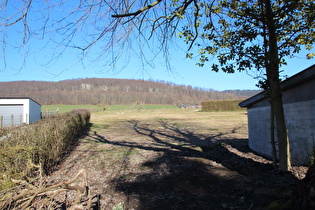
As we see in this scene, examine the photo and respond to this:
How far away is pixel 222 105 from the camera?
50844 mm

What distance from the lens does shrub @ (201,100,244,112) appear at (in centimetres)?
4912

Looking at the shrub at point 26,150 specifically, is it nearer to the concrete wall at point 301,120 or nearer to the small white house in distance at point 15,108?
the concrete wall at point 301,120

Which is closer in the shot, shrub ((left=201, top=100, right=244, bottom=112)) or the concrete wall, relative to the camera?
the concrete wall

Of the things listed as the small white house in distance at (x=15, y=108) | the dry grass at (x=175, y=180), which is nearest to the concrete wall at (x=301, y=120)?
the dry grass at (x=175, y=180)

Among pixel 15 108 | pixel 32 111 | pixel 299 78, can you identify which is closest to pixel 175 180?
pixel 299 78

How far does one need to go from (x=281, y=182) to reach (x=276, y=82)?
200 cm

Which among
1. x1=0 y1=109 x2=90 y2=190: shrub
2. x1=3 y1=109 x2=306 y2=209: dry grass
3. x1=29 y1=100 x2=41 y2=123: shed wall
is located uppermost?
x1=29 y1=100 x2=41 y2=123: shed wall

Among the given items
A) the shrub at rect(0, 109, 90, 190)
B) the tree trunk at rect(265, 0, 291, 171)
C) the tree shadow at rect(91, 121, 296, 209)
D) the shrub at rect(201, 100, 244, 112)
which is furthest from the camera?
the shrub at rect(201, 100, 244, 112)

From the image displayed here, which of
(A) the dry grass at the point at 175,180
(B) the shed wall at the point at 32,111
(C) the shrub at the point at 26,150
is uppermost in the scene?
(B) the shed wall at the point at 32,111

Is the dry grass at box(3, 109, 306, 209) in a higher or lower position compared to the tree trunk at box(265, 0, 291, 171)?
lower

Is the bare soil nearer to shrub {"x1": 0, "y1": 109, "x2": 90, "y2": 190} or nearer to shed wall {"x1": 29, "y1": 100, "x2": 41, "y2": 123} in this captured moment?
shrub {"x1": 0, "y1": 109, "x2": 90, "y2": 190}

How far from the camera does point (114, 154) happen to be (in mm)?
8516

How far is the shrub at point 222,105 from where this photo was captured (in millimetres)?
49125

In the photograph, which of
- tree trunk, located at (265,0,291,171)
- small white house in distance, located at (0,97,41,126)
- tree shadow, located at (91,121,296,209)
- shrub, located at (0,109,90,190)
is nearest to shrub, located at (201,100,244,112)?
small white house in distance, located at (0,97,41,126)
